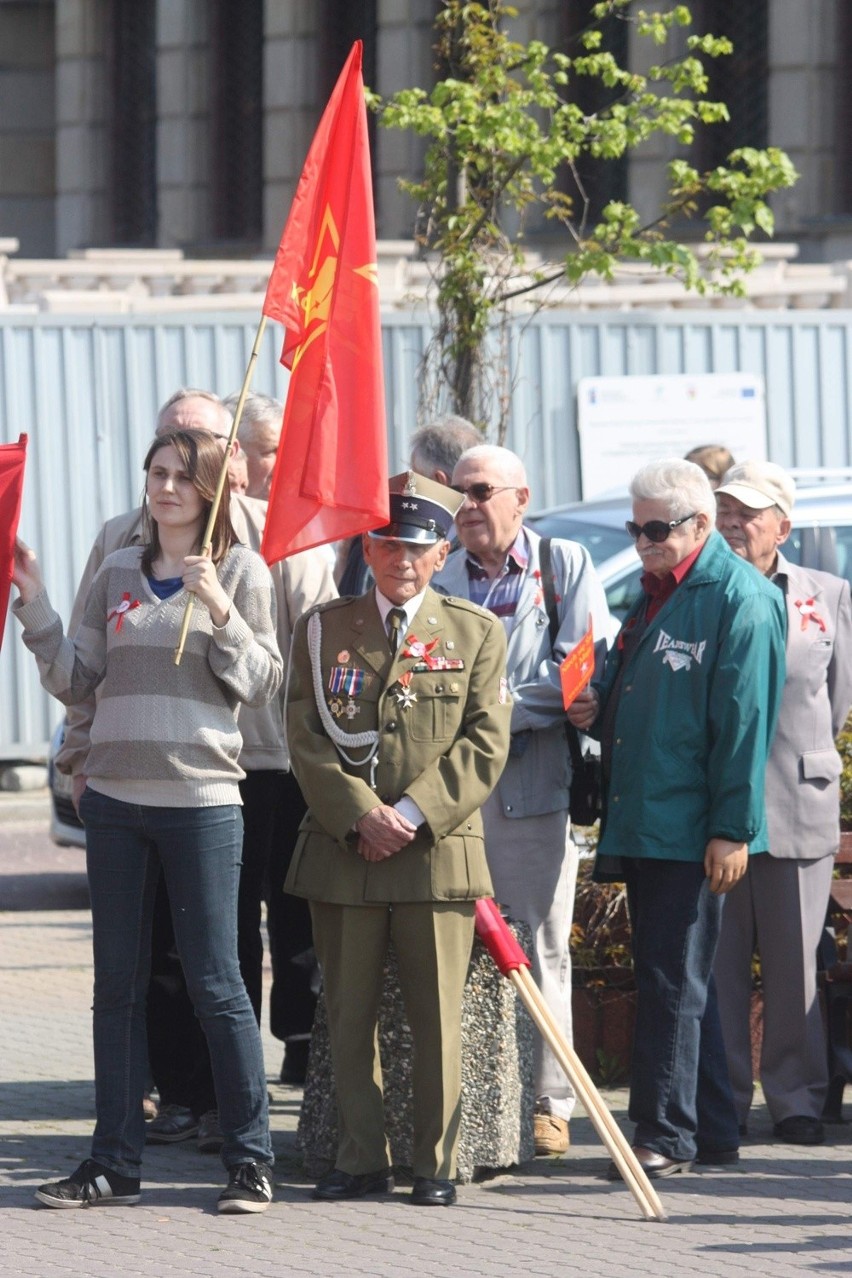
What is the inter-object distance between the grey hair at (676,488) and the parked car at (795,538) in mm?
3460

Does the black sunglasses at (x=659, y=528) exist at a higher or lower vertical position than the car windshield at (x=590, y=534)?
higher

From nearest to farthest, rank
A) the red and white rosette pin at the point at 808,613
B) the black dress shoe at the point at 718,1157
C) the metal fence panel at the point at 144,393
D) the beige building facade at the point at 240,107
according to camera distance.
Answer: the black dress shoe at the point at 718,1157 → the red and white rosette pin at the point at 808,613 → the metal fence panel at the point at 144,393 → the beige building facade at the point at 240,107

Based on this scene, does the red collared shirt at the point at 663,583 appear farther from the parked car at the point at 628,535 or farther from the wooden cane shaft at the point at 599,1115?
the parked car at the point at 628,535

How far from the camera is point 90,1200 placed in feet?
20.3

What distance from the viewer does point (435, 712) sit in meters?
6.29

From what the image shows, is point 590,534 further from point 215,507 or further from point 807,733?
point 215,507

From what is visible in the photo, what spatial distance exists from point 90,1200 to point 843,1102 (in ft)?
9.00

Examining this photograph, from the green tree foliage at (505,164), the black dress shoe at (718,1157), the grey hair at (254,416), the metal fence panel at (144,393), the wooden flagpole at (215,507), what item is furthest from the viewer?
the metal fence panel at (144,393)

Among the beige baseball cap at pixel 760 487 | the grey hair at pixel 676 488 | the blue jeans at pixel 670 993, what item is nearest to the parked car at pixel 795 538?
the beige baseball cap at pixel 760 487

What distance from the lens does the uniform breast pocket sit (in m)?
6.28

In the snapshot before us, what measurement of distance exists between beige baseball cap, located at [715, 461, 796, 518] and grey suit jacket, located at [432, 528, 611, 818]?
0.55 metres

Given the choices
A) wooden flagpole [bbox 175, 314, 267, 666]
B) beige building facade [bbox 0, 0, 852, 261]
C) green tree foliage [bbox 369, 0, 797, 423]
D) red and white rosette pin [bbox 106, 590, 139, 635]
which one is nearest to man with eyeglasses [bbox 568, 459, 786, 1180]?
wooden flagpole [bbox 175, 314, 267, 666]

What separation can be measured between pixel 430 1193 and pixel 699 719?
5.11 ft

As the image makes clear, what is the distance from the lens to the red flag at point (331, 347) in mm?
6215
